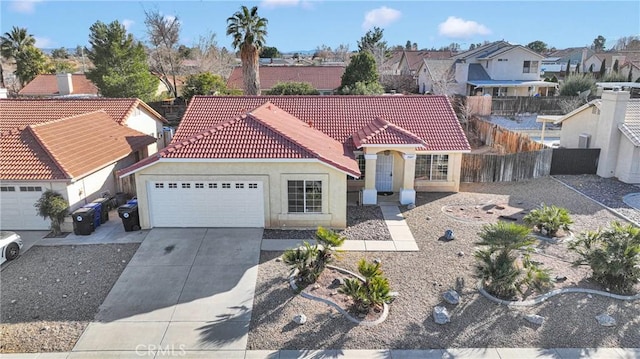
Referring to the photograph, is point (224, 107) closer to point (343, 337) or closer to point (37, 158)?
point (37, 158)

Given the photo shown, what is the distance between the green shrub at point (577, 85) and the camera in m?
44.9

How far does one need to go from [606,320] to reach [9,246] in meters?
16.8

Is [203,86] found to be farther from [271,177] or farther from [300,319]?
[300,319]

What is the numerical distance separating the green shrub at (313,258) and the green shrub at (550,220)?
26.5 ft

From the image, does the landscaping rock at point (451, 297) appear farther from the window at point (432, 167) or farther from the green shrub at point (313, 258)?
the window at point (432, 167)

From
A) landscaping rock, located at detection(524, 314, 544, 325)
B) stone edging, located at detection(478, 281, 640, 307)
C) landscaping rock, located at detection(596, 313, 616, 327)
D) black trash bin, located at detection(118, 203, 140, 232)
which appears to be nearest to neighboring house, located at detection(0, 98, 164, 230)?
black trash bin, located at detection(118, 203, 140, 232)

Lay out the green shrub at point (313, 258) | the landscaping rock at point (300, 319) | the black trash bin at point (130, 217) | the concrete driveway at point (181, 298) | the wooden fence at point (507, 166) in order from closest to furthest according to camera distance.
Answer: the concrete driveway at point (181, 298), the landscaping rock at point (300, 319), the green shrub at point (313, 258), the black trash bin at point (130, 217), the wooden fence at point (507, 166)

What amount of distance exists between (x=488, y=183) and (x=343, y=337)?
51.5 feet

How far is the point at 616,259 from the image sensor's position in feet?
38.7

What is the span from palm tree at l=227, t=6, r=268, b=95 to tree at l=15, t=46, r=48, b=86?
32.8 metres

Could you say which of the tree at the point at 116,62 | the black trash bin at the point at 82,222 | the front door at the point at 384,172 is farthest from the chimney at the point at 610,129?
the tree at the point at 116,62

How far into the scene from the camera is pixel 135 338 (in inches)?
404

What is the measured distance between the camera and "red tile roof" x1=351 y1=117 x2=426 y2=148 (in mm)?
19312

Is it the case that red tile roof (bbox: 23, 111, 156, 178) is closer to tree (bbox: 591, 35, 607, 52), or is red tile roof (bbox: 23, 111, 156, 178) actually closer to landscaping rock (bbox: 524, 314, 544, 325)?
landscaping rock (bbox: 524, 314, 544, 325)
